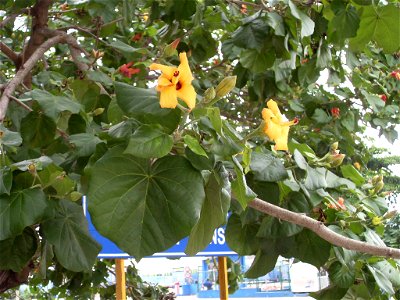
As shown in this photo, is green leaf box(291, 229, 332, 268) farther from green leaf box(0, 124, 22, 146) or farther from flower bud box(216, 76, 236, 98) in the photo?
green leaf box(0, 124, 22, 146)

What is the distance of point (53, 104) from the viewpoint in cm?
138

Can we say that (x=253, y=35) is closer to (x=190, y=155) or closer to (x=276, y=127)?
(x=276, y=127)

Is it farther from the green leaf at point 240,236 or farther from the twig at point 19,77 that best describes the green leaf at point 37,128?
the green leaf at point 240,236

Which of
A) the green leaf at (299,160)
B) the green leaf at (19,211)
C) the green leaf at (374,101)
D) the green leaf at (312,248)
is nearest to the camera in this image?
the green leaf at (19,211)

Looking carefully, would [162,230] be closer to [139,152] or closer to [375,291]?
[139,152]

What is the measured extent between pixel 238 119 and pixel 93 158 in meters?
2.19

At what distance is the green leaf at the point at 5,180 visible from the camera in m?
1.05

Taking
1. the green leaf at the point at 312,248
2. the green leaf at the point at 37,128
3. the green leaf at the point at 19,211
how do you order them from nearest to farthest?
the green leaf at the point at 19,211 < the green leaf at the point at 312,248 < the green leaf at the point at 37,128

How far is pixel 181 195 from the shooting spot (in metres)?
0.94

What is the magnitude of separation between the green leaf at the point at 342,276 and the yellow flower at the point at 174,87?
0.84 m

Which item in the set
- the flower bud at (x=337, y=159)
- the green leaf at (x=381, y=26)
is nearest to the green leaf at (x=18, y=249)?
the flower bud at (x=337, y=159)

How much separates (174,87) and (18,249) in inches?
25.1

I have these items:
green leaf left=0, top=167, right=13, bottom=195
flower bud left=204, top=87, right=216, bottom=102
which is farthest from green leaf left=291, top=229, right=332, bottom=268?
green leaf left=0, top=167, right=13, bottom=195

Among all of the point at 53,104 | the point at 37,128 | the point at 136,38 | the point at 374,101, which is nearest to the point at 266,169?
the point at 53,104
